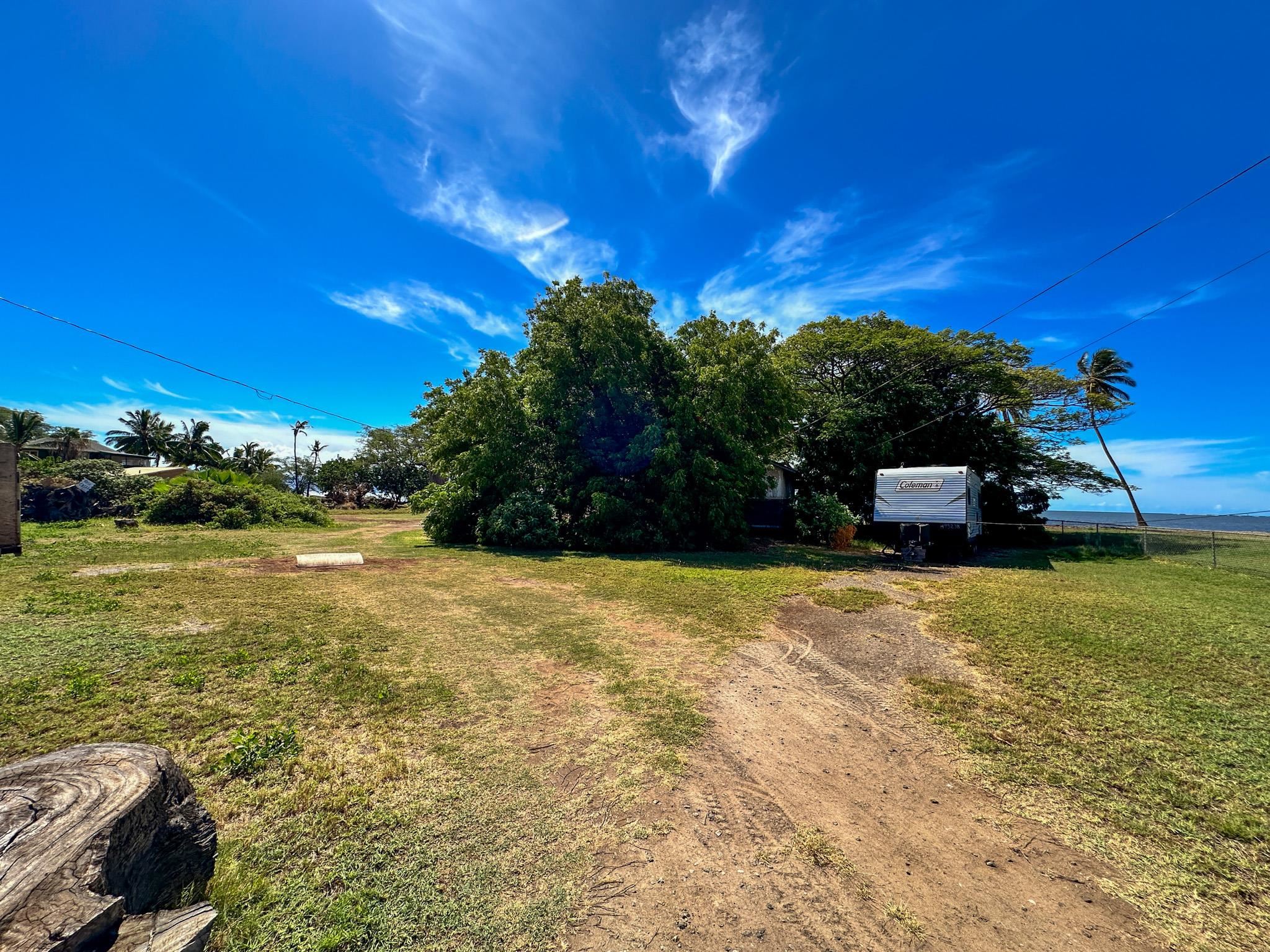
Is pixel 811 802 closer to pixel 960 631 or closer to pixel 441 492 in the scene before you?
pixel 960 631

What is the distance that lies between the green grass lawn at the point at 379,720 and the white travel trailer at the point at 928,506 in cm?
1027

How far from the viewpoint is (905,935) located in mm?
2039

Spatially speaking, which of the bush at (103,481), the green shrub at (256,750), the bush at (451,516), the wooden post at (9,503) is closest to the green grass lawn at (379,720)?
the green shrub at (256,750)

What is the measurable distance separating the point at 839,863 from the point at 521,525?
14.0 metres

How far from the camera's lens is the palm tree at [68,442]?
32312 millimetres

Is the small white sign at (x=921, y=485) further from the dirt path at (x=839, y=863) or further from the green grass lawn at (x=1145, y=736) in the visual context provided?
the dirt path at (x=839, y=863)

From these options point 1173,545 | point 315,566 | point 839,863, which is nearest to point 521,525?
point 315,566

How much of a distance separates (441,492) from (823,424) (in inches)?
624

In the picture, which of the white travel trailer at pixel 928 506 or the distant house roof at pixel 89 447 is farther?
the distant house roof at pixel 89 447

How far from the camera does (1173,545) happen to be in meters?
21.3

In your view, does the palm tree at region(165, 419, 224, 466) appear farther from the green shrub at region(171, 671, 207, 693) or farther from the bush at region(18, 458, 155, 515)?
the green shrub at region(171, 671, 207, 693)

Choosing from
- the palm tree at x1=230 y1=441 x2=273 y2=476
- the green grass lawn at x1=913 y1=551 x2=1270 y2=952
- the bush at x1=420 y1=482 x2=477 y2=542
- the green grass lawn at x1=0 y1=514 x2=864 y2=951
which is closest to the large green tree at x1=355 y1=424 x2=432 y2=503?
the palm tree at x1=230 y1=441 x2=273 y2=476

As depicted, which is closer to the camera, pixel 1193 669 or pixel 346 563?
pixel 1193 669

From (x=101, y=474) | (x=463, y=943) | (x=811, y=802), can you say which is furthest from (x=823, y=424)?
(x=101, y=474)
